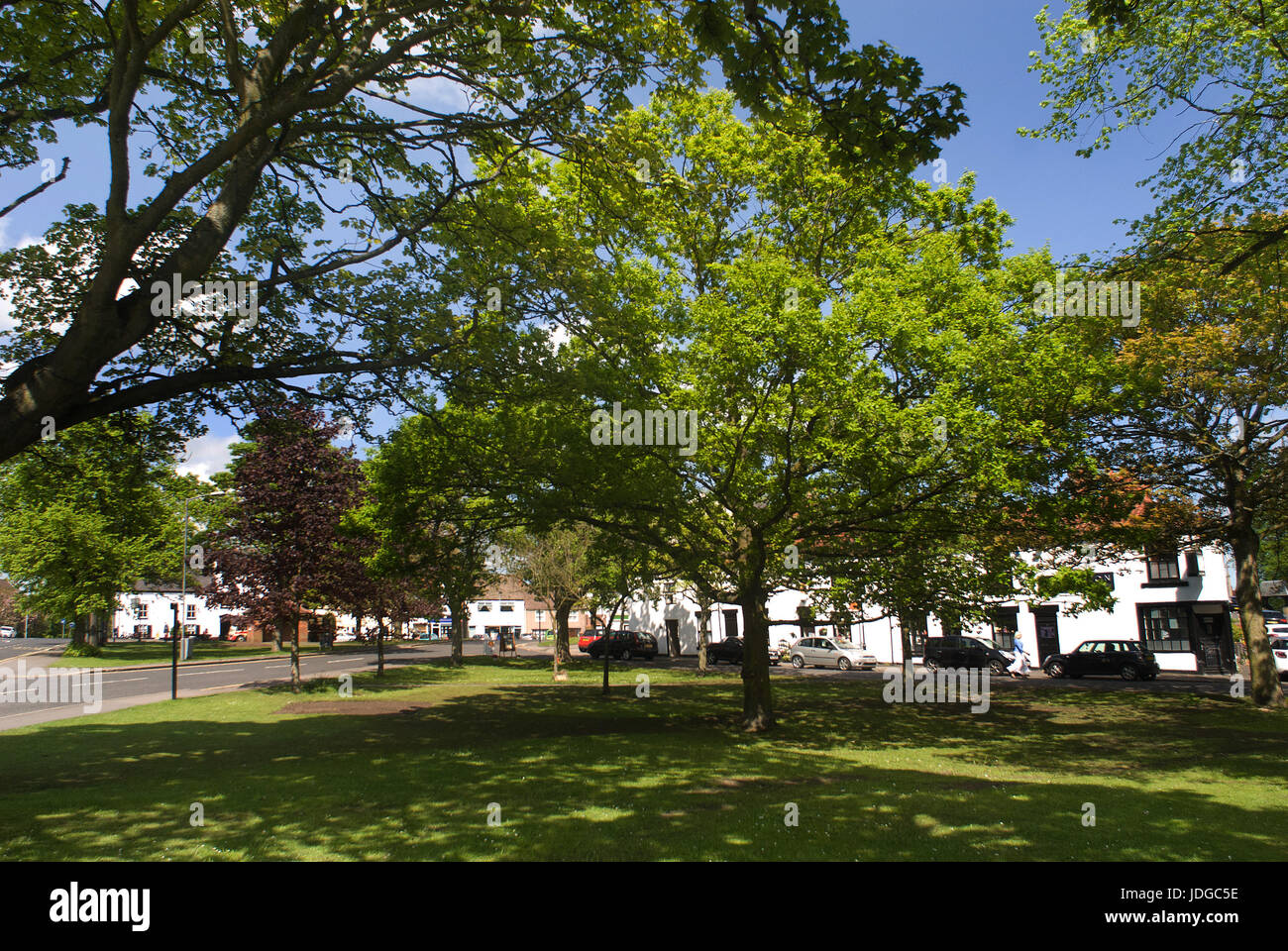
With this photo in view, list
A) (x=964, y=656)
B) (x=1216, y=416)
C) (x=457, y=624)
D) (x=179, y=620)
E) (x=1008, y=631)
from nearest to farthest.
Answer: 1. (x=1216, y=416)
2. (x=964, y=656)
3. (x=1008, y=631)
4. (x=457, y=624)
5. (x=179, y=620)

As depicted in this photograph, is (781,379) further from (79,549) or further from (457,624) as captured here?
(79,549)

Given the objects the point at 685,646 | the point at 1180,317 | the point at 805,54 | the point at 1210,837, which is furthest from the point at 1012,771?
the point at 685,646

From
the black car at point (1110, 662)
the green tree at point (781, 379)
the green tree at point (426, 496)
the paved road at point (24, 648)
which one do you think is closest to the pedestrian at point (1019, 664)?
the black car at point (1110, 662)

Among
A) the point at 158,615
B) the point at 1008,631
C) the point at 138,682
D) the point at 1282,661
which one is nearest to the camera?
the point at 1282,661

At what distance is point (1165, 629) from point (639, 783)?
112 ft

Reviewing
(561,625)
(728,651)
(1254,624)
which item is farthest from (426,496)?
(728,651)

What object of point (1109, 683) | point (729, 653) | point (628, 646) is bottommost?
point (628, 646)

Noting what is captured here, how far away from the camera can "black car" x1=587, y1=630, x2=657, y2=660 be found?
43.7 metres

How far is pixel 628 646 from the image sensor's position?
43938mm

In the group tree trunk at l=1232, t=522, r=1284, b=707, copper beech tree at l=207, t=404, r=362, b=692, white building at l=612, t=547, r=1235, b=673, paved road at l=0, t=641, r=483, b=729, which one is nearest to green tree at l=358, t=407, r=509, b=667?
A: copper beech tree at l=207, t=404, r=362, b=692

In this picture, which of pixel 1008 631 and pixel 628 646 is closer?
pixel 1008 631

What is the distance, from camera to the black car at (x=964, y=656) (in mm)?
32406

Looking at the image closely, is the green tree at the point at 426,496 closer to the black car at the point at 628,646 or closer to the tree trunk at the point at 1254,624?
the tree trunk at the point at 1254,624

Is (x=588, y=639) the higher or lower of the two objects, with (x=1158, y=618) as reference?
lower
